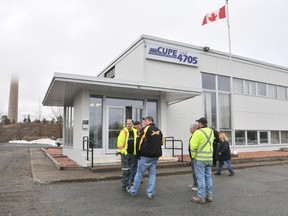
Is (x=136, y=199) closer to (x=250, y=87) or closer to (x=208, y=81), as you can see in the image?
(x=208, y=81)

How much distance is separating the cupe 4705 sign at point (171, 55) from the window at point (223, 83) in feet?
7.35

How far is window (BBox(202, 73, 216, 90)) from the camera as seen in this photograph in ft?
47.4

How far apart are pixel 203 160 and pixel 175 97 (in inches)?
276

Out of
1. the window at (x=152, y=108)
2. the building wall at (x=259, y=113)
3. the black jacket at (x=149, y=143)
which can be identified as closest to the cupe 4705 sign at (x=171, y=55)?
the window at (x=152, y=108)

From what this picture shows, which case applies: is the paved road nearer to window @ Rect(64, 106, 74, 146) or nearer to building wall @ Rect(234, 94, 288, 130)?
window @ Rect(64, 106, 74, 146)

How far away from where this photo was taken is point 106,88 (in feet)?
33.0

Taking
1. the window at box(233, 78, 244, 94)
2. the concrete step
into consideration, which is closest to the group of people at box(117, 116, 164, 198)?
the concrete step

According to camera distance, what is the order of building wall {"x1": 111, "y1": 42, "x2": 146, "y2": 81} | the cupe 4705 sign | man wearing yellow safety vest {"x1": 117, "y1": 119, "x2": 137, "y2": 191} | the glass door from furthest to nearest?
1. building wall {"x1": 111, "y1": 42, "x2": 146, "y2": 81}
2. the cupe 4705 sign
3. the glass door
4. man wearing yellow safety vest {"x1": 117, "y1": 119, "x2": 137, "y2": 191}

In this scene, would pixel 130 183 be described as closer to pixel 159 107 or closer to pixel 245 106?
pixel 159 107

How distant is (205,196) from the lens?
534 centimetres

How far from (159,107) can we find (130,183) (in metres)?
5.78

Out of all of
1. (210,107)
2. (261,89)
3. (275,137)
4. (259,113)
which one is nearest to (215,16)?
(210,107)

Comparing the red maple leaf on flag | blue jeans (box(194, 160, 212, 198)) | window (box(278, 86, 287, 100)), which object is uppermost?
the red maple leaf on flag

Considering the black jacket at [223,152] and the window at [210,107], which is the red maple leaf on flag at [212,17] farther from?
the black jacket at [223,152]
